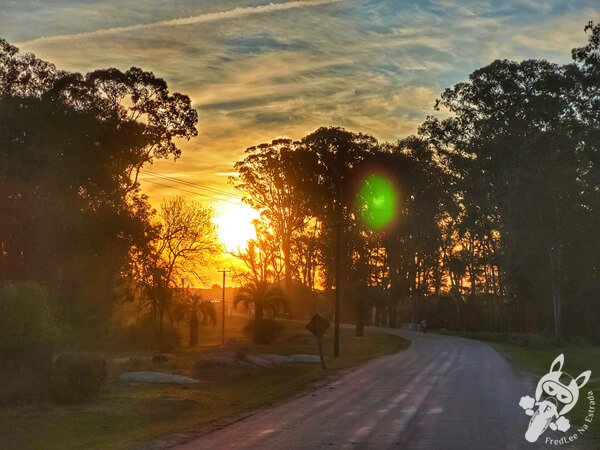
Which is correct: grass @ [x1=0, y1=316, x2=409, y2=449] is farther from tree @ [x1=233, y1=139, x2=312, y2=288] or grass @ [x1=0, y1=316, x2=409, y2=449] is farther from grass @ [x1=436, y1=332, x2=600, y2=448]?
tree @ [x1=233, y1=139, x2=312, y2=288]

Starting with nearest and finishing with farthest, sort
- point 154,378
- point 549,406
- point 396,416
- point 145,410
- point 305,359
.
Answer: point 396,416
point 549,406
point 145,410
point 154,378
point 305,359

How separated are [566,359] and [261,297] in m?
25.5

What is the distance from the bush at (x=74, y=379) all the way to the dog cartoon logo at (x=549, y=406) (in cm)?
1459

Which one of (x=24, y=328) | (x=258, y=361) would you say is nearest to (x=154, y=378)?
(x=24, y=328)

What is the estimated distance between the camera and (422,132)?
65938mm

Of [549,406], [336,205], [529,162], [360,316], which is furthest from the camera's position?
[336,205]

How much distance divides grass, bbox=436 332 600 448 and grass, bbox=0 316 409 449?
28.6 ft

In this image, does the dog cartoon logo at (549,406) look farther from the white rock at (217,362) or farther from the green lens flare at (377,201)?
the green lens flare at (377,201)

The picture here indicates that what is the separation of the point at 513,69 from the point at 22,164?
129 feet

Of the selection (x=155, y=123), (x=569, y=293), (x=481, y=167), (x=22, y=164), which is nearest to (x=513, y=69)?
(x=481, y=167)

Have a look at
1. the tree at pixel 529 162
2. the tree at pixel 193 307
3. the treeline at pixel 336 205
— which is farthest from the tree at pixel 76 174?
the tree at pixel 529 162

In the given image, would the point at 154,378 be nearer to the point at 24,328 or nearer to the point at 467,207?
the point at 24,328

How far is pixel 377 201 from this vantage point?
247 ft

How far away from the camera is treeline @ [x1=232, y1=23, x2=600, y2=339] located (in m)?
56.6
